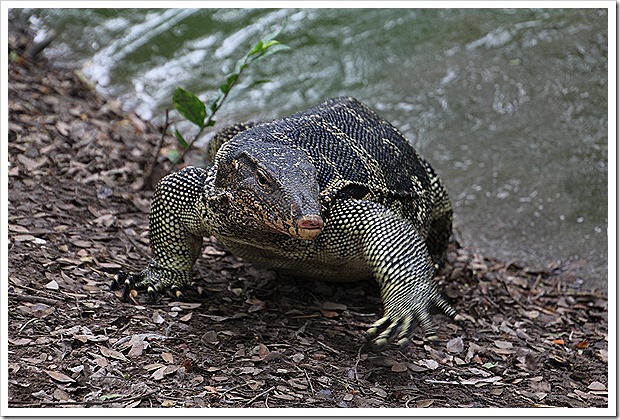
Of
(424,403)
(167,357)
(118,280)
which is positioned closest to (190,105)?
(118,280)

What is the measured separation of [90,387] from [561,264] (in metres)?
6.45

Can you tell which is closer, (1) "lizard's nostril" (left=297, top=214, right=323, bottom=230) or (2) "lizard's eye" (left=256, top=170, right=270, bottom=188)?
(1) "lizard's nostril" (left=297, top=214, right=323, bottom=230)

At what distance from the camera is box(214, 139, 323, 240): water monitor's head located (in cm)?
514

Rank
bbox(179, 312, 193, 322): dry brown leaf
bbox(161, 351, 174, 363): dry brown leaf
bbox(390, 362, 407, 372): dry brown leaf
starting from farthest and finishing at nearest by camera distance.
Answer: bbox(179, 312, 193, 322): dry brown leaf < bbox(390, 362, 407, 372): dry brown leaf < bbox(161, 351, 174, 363): dry brown leaf

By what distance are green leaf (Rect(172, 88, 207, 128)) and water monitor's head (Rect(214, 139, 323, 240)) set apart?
4.77ft

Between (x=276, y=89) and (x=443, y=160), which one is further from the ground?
(x=276, y=89)

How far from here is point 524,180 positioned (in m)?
10.5

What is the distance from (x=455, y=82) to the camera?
12.2m

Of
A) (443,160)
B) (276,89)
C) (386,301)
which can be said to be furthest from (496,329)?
(276,89)

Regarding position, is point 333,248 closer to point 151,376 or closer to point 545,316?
point 151,376

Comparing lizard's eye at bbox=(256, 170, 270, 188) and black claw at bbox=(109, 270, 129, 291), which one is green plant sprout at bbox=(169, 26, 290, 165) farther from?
lizard's eye at bbox=(256, 170, 270, 188)

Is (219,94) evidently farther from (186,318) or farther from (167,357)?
(167,357)

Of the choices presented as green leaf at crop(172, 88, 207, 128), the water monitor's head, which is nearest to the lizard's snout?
the water monitor's head

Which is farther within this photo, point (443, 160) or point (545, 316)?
point (443, 160)
